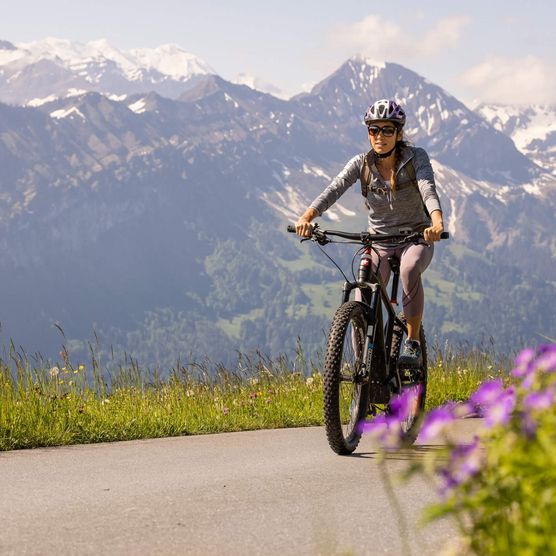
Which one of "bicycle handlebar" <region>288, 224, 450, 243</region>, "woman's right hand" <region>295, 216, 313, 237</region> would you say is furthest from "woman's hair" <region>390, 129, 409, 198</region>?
"woman's right hand" <region>295, 216, 313, 237</region>

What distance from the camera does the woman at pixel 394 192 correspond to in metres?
7.39

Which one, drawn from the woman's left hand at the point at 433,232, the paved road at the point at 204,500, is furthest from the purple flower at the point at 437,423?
the woman's left hand at the point at 433,232

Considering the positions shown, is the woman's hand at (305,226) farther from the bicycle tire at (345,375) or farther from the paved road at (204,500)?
the paved road at (204,500)

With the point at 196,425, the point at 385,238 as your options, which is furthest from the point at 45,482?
the point at 385,238

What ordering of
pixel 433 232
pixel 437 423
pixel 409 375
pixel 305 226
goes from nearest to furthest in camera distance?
1. pixel 437 423
2. pixel 433 232
3. pixel 305 226
4. pixel 409 375

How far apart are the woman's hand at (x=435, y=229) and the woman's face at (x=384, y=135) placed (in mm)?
675

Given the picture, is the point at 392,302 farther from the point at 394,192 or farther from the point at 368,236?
the point at 394,192

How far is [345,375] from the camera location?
6941mm

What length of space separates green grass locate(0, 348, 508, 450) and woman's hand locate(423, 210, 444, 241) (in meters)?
2.41

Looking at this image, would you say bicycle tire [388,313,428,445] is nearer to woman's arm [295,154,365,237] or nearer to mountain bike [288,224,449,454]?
mountain bike [288,224,449,454]

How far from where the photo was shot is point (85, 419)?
7.58 m

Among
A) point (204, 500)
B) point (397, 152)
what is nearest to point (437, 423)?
point (204, 500)

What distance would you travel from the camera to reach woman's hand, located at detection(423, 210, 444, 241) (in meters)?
7.00

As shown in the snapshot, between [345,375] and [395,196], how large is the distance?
1588 millimetres
